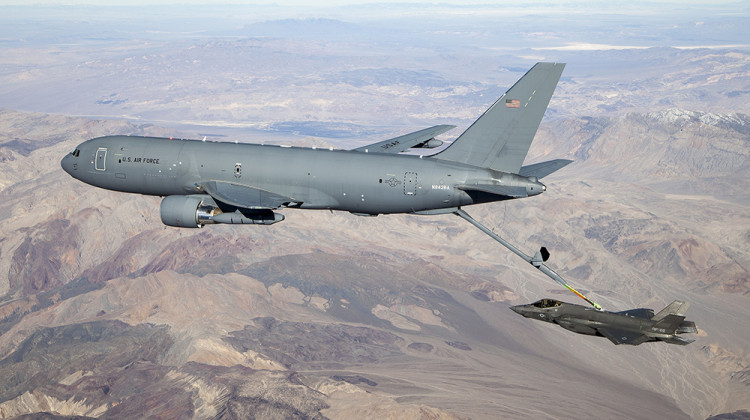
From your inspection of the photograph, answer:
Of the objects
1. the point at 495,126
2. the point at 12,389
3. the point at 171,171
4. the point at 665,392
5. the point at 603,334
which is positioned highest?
the point at 495,126

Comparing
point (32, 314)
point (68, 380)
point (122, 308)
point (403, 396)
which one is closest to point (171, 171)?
point (403, 396)

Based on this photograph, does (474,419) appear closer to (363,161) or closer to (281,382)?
(281,382)

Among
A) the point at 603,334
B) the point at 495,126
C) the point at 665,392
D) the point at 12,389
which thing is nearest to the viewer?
the point at 603,334

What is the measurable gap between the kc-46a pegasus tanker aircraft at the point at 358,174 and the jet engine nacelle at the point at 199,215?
0.22ft

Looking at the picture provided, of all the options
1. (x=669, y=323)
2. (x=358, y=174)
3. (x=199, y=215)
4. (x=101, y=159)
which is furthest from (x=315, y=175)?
(x=669, y=323)

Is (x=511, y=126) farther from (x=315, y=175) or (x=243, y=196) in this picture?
(x=243, y=196)

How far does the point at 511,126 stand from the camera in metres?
42.4

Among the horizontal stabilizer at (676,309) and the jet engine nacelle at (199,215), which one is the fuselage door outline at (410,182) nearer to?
the jet engine nacelle at (199,215)

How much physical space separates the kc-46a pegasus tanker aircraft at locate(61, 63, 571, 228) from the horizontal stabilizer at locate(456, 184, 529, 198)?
2.5 inches

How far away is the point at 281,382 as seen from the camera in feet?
435

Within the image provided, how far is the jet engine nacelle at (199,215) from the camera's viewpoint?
42.7m

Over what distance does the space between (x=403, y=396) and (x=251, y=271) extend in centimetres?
7044

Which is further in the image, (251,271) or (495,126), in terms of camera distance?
(251,271)

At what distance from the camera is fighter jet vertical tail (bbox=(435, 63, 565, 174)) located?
41062 millimetres
